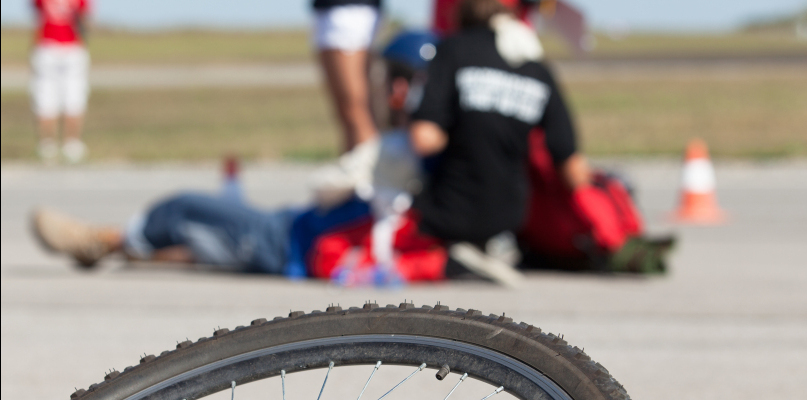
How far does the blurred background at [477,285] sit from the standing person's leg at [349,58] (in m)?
1.11

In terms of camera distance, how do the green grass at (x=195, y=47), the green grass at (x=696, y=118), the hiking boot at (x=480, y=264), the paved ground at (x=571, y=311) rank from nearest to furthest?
the paved ground at (x=571, y=311) → the hiking boot at (x=480, y=264) → the green grass at (x=696, y=118) → the green grass at (x=195, y=47)

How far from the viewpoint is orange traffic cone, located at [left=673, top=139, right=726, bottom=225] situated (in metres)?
7.05

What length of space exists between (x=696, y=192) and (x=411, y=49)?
3.05 metres

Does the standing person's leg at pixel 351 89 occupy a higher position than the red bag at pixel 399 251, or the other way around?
the standing person's leg at pixel 351 89

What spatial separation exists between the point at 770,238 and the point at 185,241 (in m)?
3.47

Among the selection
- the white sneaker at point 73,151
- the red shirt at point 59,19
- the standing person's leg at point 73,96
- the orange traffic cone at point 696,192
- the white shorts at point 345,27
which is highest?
the red shirt at point 59,19

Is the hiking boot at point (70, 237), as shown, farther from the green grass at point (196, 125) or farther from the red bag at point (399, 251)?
the green grass at point (196, 125)

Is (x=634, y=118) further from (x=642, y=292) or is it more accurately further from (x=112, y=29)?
(x=112, y=29)

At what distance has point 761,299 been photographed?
4.43m

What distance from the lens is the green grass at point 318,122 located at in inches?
466

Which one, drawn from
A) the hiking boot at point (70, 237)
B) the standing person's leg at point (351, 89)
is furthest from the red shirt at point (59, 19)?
the hiking boot at point (70, 237)

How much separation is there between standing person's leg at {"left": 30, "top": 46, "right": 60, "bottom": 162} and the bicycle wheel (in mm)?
10996

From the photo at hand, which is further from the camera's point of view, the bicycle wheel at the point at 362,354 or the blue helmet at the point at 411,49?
the blue helmet at the point at 411,49

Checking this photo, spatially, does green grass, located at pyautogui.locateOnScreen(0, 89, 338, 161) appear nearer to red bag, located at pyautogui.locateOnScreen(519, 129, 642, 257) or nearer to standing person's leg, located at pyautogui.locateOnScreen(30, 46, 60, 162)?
standing person's leg, located at pyautogui.locateOnScreen(30, 46, 60, 162)
